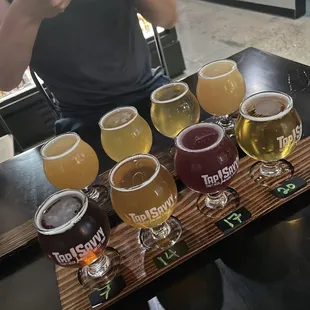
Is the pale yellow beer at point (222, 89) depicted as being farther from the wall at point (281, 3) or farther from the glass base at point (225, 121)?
the wall at point (281, 3)

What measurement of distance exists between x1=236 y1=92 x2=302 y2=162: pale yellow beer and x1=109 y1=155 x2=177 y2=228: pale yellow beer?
0.19 m

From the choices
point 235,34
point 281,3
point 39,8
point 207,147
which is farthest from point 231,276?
point 281,3

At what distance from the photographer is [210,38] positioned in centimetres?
385

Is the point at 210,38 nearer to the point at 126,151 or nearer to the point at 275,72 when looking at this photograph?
the point at 275,72

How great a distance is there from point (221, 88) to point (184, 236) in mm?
386

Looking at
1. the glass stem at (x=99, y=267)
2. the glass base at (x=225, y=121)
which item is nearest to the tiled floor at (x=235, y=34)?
the glass base at (x=225, y=121)

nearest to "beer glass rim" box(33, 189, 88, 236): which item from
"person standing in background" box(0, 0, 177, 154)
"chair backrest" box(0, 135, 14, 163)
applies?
"person standing in background" box(0, 0, 177, 154)

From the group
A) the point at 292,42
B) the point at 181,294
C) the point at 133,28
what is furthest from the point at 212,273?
the point at 292,42

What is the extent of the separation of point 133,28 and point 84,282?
998 millimetres

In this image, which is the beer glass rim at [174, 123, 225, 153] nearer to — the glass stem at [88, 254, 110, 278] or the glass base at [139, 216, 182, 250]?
the glass base at [139, 216, 182, 250]

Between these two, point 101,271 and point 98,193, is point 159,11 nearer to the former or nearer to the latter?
point 98,193

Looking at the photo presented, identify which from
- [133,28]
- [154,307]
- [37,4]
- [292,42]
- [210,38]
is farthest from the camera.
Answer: [210,38]

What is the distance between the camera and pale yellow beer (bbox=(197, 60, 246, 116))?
99cm

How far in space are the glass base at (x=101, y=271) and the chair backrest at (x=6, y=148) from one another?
1.49 meters
